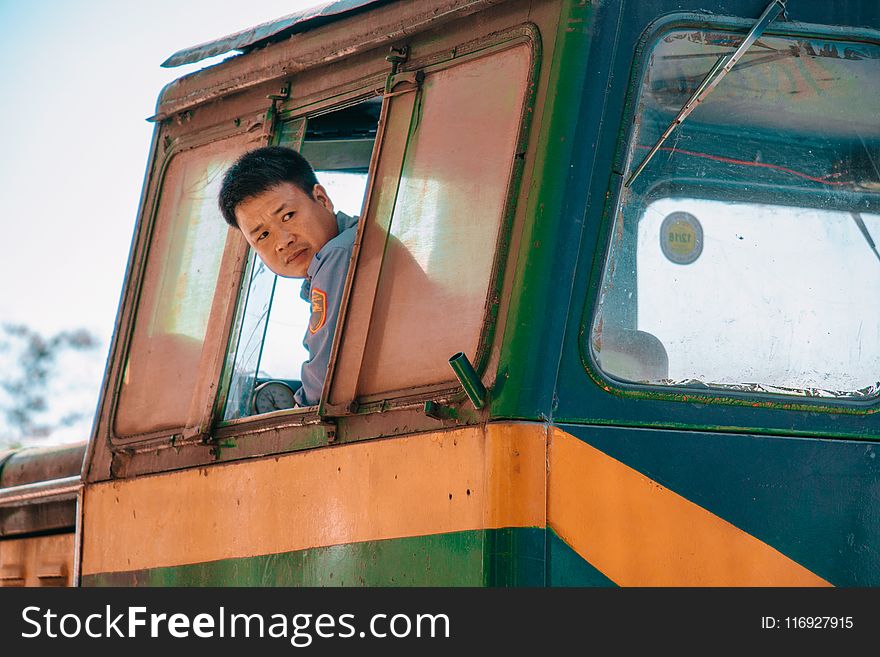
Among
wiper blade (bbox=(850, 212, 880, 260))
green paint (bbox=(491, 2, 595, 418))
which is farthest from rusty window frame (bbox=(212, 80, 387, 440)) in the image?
wiper blade (bbox=(850, 212, 880, 260))

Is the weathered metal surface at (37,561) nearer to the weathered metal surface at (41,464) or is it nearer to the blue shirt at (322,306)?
the weathered metal surface at (41,464)

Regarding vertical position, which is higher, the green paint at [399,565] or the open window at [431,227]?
the open window at [431,227]

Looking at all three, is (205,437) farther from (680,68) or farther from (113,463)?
(680,68)

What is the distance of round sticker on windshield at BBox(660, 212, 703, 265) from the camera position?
3.06m

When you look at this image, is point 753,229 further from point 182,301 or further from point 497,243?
point 182,301

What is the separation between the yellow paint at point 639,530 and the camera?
2807mm

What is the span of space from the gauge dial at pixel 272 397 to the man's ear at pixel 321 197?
0.52 metres

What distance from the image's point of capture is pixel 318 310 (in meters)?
3.58

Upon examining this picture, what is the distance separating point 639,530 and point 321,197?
4.89 ft

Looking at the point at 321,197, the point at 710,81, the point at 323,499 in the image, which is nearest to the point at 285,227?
the point at 321,197

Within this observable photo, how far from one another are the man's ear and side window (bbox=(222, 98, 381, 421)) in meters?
0.09

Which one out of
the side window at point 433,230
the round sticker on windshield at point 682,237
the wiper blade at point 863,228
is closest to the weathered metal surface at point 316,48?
the side window at point 433,230

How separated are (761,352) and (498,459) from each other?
0.67m
